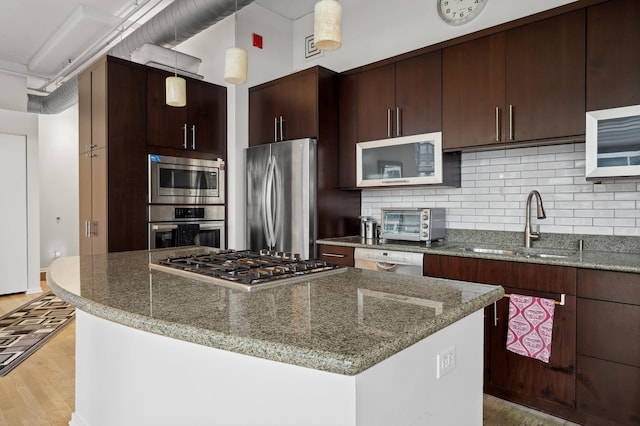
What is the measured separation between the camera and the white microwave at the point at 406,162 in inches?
122

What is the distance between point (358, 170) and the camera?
360 cm

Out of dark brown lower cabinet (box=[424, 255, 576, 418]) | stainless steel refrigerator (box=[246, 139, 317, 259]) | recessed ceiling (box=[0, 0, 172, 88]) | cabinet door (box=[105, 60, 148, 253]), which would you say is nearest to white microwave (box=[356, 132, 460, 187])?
stainless steel refrigerator (box=[246, 139, 317, 259])

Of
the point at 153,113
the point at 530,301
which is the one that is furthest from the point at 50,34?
the point at 530,301

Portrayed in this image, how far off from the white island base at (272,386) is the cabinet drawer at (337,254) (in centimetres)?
192

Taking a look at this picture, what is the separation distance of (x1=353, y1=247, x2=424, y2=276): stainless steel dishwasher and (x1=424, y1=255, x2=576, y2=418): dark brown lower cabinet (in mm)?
276

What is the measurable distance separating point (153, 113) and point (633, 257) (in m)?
3.77

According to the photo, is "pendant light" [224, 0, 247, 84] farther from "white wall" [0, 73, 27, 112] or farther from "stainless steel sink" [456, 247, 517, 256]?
"white wall" [0, 73, 27, 112]

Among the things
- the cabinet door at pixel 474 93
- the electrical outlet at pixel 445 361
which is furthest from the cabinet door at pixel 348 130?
the electrical outlet at pixel 445 361

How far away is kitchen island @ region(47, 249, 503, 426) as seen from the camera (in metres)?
0.90

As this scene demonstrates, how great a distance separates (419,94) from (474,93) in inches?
17.6

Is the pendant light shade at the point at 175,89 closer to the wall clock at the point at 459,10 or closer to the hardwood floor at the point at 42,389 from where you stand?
the hardwood floor at the point at 42,389

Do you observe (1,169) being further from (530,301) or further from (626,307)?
(626,307)

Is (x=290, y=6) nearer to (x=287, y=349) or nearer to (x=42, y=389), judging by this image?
(x=42, y=389)

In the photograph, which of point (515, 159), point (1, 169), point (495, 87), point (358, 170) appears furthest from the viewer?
point (1, 169)
